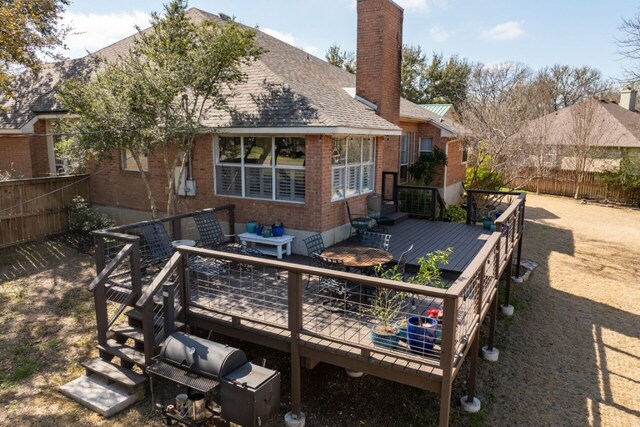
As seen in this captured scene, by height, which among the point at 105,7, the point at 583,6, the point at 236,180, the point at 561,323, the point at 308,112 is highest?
the point at 583,6

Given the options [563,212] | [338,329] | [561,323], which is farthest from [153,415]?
[563,212]

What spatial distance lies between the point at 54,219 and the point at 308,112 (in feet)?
28.6

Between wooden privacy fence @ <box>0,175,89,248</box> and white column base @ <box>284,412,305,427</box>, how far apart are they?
10105mm

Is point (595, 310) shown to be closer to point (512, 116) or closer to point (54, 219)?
point (512, 116)

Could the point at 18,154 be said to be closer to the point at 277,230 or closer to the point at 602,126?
the point at 277,230

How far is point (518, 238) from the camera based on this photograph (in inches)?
417

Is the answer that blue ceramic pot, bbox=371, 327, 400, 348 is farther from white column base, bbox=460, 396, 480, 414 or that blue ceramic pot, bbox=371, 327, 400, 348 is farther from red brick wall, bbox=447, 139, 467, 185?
red brick wall, bbox=447, 139, 467, 185

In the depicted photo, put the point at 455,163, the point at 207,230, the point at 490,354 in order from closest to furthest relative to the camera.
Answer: the point at 490,354 < the point at 207,230 < the point at 455,163

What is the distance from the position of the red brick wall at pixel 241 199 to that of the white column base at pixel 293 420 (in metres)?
4.58

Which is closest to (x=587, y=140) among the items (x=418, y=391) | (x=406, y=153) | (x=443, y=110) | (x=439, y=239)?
Result: (x=443, y=110)

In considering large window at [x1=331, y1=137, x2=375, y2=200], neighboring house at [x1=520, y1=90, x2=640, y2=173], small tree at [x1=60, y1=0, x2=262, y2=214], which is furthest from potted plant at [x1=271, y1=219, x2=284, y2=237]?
neighboring house at [x1=520, y1=90, x2=640, y2=173]

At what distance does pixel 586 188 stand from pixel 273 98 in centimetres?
2292

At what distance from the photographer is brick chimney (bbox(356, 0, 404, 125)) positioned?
42.8 ft

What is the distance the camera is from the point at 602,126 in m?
26.3
